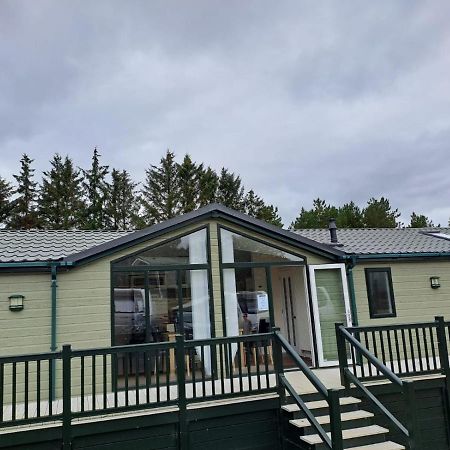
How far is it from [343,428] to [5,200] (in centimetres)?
2856

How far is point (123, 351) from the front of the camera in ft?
16.7

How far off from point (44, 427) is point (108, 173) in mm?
28569

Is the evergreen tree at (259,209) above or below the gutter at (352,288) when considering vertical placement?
above

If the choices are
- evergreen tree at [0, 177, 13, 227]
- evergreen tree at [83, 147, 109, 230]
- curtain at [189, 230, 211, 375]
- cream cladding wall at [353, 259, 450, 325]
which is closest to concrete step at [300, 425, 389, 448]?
curtain at [189, 230, 211, 375]

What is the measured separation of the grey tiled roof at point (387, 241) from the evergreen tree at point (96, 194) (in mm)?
20492

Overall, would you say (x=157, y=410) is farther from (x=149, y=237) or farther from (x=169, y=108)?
(x=169, y=108)

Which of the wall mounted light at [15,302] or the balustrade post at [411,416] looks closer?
the balustrade post at [411,416]

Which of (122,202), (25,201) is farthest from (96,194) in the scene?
(25,201)

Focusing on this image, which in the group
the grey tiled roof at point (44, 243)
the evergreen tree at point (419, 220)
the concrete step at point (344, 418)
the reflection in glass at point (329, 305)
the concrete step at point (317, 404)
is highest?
the evergreen tree at point (419, 220)

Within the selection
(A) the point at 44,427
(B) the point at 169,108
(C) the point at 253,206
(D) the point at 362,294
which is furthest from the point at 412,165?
(A) the point at 44,427

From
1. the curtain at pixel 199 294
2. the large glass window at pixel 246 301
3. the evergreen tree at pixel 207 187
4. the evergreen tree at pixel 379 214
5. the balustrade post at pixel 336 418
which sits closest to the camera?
the balustrade post at pixel 336 418

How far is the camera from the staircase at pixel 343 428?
494 centimetres

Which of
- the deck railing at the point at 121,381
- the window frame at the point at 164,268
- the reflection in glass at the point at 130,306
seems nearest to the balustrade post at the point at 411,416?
the deck railing at the point at 121,381

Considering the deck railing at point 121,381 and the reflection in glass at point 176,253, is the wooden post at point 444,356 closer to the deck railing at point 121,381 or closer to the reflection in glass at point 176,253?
the deck railing at point 121,381
